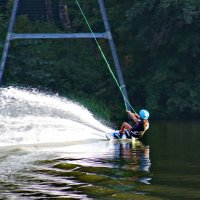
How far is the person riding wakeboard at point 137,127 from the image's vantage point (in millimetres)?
16078

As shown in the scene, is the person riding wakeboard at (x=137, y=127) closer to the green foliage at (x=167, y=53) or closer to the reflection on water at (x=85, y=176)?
the reflection on water at (x=85, y=176)

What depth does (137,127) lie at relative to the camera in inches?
635

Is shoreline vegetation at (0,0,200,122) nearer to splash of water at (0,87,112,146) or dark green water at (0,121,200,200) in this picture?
splash of water at (0,87,112,146)

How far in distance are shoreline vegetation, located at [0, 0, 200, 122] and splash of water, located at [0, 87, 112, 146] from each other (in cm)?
402

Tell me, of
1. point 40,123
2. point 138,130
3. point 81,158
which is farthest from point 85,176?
point 40,123

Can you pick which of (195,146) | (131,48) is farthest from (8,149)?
(131,48)

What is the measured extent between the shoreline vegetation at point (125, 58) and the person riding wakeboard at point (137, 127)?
21.0 ft

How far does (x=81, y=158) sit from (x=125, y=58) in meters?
14.6

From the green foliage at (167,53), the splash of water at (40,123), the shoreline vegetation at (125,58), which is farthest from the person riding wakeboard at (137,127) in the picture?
the green foliage at (167,53)

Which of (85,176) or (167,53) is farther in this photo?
(167,53)

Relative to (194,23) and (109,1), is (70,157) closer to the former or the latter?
(194,23)

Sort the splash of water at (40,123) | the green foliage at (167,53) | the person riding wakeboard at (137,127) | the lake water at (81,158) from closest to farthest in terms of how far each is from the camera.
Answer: the lake water at (81,158) → the splash of water at (40,123) → the person riding wakeboard at (137,127) → the green foliage at (167,53)

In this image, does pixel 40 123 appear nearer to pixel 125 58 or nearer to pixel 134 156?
pixel 134 156

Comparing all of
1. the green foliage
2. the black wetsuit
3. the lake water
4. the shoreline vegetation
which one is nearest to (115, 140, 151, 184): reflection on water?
the lake water
